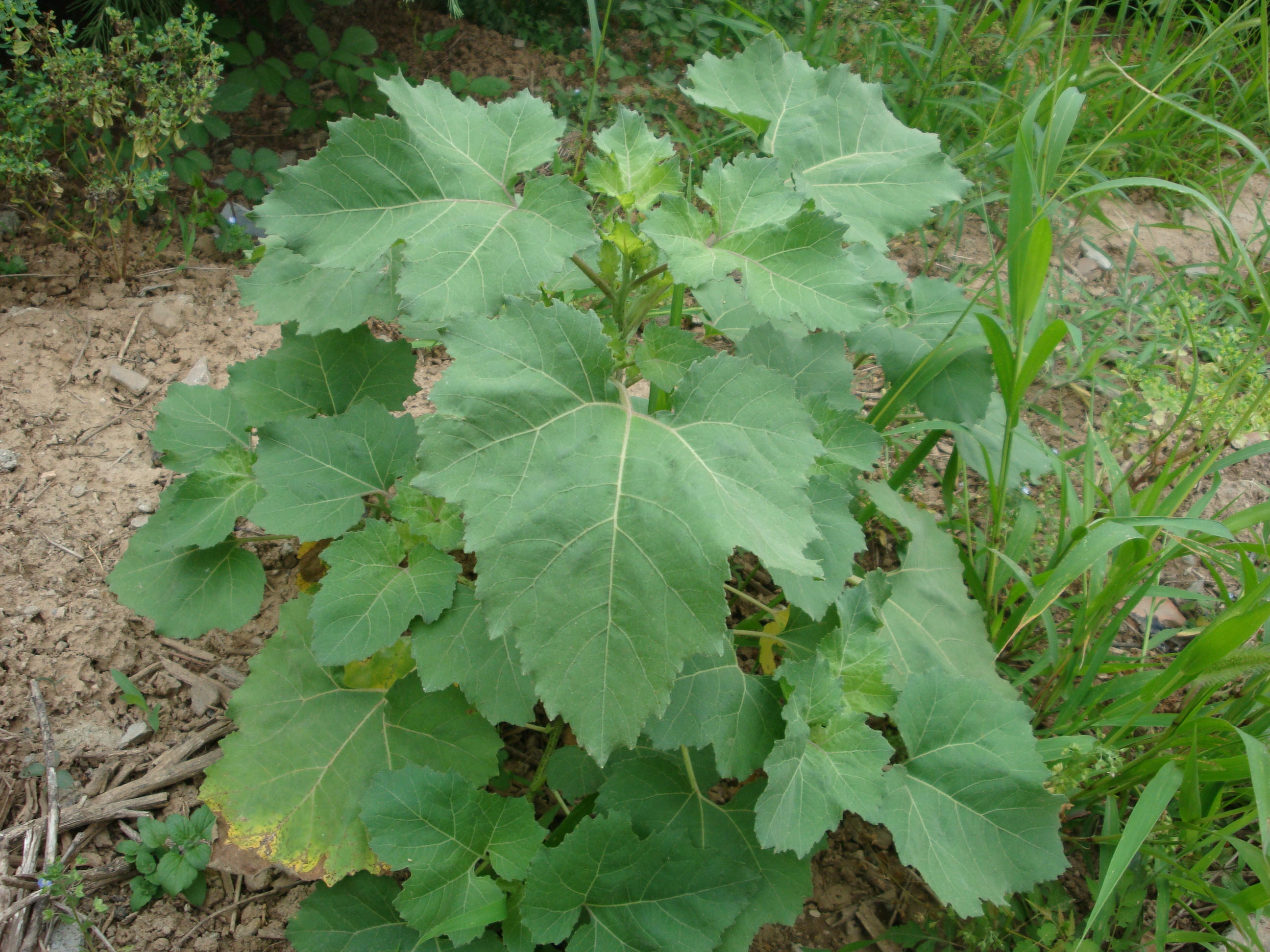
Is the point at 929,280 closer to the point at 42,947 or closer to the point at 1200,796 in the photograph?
the point at 1200,796

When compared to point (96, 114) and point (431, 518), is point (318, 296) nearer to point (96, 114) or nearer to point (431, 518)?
point (431, 518)

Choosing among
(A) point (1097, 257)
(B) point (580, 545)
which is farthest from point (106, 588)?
(A) point (1097, 257)

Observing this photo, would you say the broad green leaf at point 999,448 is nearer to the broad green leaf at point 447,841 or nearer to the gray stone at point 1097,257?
the broad green leaf at point 447,841

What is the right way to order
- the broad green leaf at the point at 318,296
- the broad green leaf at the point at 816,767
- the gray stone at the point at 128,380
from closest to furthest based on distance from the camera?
1. the broad green leaf at the point at 816,767
2. the broad green leaf at the point at 318,296
3. the gray stone at the point at 128,380

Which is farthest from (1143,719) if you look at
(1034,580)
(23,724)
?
(23,724)

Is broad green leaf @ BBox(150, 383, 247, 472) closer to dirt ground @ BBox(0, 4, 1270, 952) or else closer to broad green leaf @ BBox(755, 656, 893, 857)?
dirt ground @ BBox(0, 4, 1270, 952)

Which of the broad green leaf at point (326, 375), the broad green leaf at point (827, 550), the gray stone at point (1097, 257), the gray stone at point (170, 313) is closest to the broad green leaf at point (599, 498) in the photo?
the broad green leaf at point (827, 550)

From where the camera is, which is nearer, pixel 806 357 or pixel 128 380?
pixel 806 357
